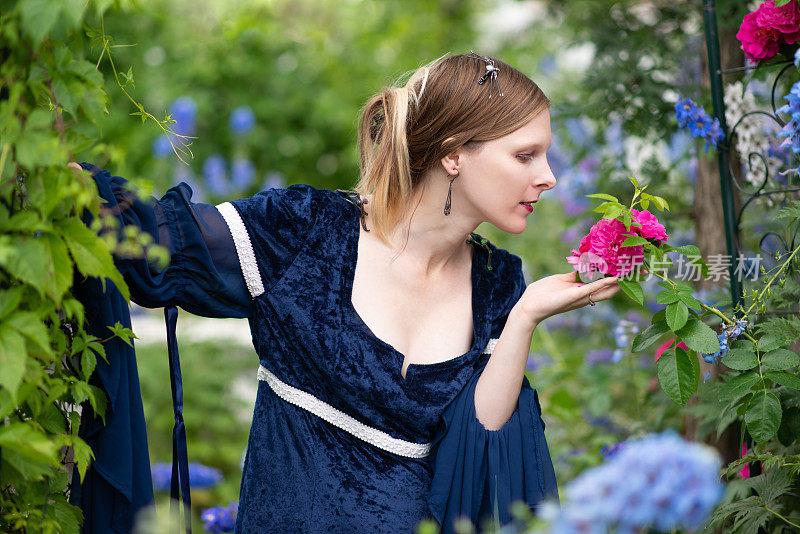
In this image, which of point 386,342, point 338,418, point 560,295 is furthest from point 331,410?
point 560,295

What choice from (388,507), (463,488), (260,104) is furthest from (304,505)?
(260,104)

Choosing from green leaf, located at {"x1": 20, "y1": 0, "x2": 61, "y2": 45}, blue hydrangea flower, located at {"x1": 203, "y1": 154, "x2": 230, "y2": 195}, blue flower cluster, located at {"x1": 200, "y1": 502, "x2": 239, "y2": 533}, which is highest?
blue hydrangea flower, located at {"x1": 203, "y1": 154, "x2": 230, "y2": 195}

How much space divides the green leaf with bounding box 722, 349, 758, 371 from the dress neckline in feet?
1.75

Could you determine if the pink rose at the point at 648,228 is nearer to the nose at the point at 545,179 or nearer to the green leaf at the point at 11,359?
the nose at the point at 545,179

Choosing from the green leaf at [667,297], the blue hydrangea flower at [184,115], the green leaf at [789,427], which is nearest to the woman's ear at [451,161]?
the green leaf at [667,297]

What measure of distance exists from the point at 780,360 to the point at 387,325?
811 millimetres

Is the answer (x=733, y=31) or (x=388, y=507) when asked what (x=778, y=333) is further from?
(x=733, y=31)

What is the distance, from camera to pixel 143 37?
503 cm

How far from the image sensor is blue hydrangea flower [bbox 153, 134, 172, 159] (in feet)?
14.6

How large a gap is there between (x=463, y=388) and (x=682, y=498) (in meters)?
1.12

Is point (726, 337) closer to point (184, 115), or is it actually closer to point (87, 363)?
point (87, 363)

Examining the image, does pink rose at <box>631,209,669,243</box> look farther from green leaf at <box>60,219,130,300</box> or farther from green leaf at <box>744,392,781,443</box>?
green leaf at <box>60,219,130,300</box>

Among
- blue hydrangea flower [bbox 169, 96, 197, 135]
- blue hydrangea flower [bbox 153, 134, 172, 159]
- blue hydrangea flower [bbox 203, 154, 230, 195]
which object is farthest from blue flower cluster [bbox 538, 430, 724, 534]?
blue hydrangea flower [bbox 203, 154, 230, 195]

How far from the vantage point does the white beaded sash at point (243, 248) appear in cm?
164
